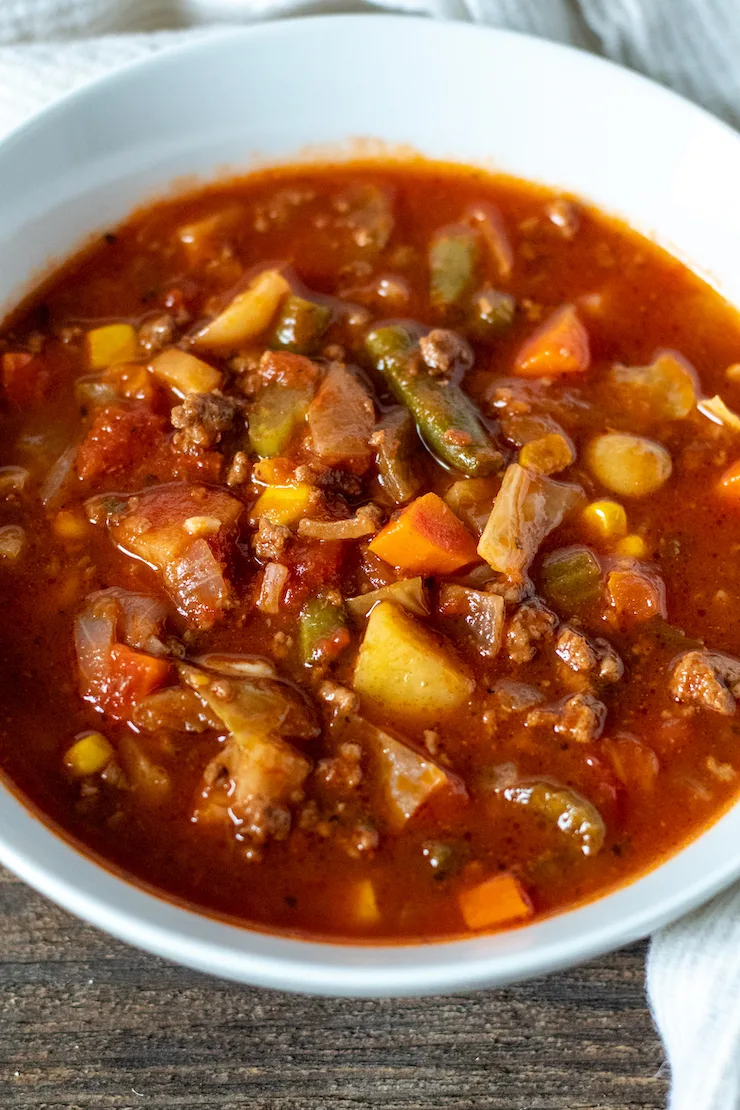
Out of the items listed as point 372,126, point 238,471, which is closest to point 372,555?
point 238,471

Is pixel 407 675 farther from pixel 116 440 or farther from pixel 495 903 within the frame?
pixel 116 440

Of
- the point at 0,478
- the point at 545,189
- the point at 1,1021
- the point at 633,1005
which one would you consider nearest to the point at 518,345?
the point at 545,189

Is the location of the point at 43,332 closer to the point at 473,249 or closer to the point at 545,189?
the point at 473,249

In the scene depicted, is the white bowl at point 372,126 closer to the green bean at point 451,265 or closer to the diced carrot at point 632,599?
the green bean at point 451,265

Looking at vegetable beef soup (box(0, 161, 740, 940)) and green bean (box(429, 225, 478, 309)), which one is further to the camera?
green bean (box(429, 225, 478, 309))

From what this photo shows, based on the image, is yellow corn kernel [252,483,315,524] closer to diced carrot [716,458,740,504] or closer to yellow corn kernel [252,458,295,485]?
yellow corn kernel [252,458,295,485]

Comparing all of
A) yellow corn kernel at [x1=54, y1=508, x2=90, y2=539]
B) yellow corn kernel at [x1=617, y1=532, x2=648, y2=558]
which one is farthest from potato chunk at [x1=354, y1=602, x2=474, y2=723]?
yellow corn kernel at [x1=54, y1=508, x2=90, y2=539]
